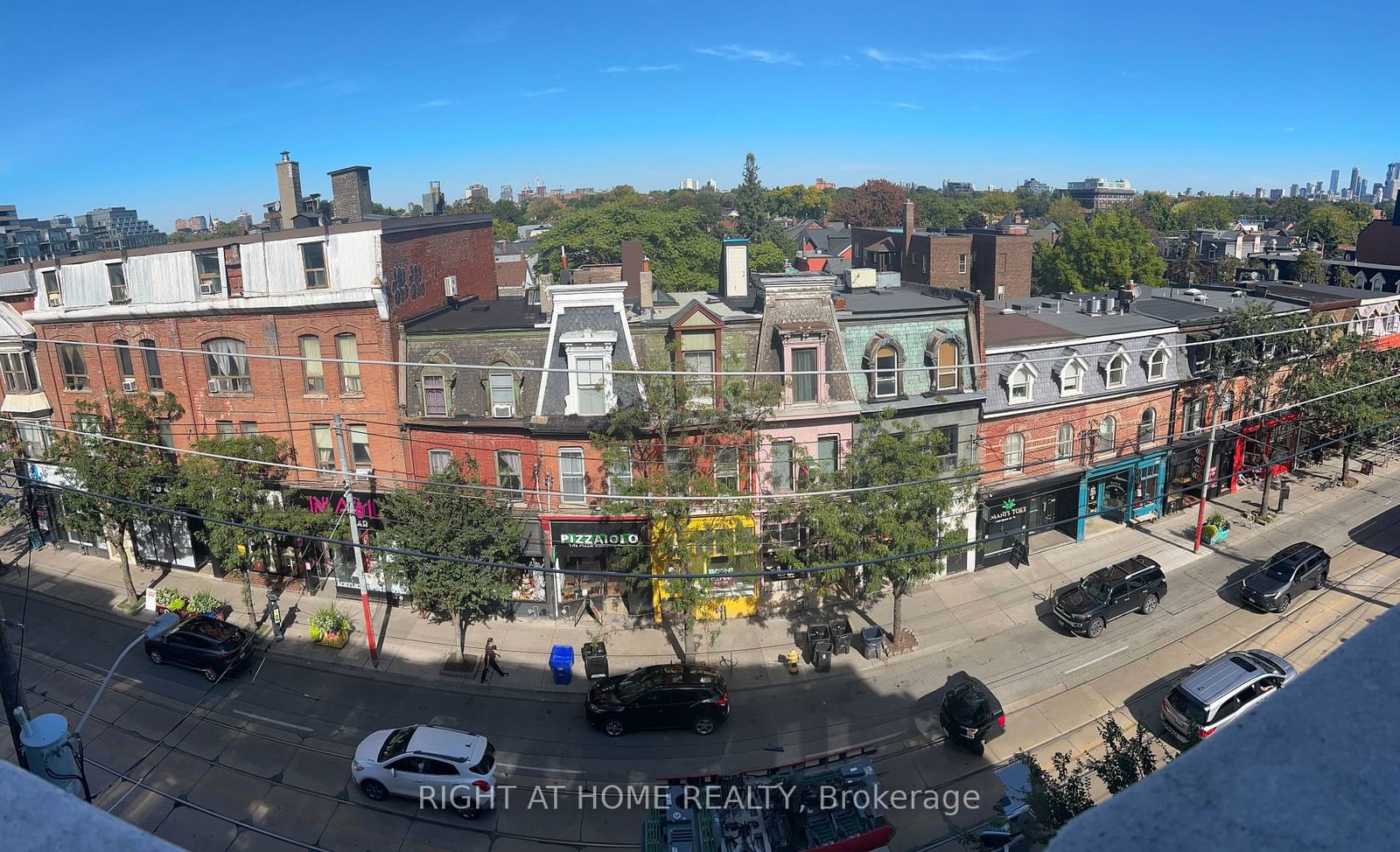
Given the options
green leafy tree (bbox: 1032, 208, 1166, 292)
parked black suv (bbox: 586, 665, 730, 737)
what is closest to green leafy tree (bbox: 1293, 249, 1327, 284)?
green leafy tree (bbox: 1032, 208, 1166, 292)

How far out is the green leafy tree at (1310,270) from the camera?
5281 centimetres

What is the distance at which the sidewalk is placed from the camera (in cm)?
2392

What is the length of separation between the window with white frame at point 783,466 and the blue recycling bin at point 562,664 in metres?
8.01

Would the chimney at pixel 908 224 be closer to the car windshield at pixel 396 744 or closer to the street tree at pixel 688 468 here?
the street tree at pixel 688 468

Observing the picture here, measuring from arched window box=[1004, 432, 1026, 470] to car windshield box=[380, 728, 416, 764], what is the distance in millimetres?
20819

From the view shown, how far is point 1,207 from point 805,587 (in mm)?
63113

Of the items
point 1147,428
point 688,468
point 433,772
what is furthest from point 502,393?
point 1147,428

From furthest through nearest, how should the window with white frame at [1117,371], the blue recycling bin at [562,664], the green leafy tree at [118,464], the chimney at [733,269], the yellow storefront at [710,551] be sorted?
the chimney at [733,269] < the window with white frame at [1117,371] < the green leafy tree at [118,464] < the blue recycling bin at [562,664] < the yellow storefront at [710,551]

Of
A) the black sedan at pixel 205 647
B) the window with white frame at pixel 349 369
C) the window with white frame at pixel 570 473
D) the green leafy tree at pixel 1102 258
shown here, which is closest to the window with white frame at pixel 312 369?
the window with white frame at pixel 349 369

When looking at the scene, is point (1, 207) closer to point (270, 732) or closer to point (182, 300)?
point (182, 300)

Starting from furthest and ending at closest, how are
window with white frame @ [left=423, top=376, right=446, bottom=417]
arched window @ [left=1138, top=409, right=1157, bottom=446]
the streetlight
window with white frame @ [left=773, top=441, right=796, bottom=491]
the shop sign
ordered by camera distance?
1. arched window @ [left=1138, top=409, right=1157, bottom=446]
2. the shop sign
3. window with white frame @ [left=423, top=376, right=446, bottom=417]
4. window with white frame @ [left=773, top=441, right=796, bottom=491]
5. the streetlight

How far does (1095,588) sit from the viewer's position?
25.2 m

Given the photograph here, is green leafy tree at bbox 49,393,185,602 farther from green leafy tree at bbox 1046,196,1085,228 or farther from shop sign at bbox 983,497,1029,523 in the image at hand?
green leafy tree at bbox 1046,196,1085,228

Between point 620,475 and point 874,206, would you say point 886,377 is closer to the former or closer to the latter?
point 620,475
